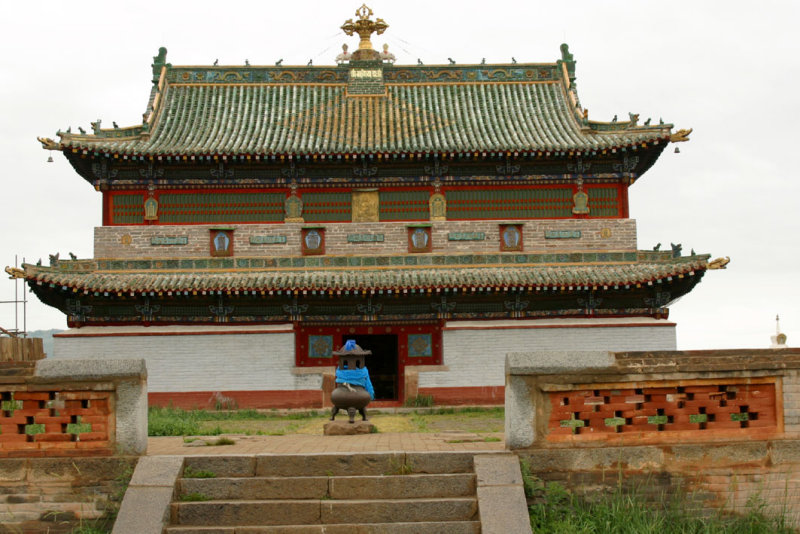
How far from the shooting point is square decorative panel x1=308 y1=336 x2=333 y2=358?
26.2m

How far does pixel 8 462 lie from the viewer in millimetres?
11055

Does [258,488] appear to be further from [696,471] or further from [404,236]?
[404,236]

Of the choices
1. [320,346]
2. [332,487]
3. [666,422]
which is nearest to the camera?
[332,487]

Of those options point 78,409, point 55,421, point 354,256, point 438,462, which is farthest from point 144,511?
point 354,256

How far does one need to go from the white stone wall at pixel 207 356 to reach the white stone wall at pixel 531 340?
4204 mm

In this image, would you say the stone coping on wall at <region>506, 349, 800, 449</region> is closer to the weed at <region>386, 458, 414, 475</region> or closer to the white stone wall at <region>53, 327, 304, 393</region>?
the weed at <region>386, 458, 414, 475</region>

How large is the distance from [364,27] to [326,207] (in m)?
7.61

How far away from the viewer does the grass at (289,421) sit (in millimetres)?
17453

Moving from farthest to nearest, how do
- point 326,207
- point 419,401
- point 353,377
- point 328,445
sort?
point 326,207 → point 419,401 → point 353,377 → point 328,445

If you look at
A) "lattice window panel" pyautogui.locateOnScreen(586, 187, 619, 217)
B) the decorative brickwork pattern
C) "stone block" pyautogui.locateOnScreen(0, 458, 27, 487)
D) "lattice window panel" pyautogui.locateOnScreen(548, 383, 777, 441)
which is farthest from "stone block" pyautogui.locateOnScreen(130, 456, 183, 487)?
"lattice window panel" pyautogui.locateOnScreen(586, 187, 619, 217)

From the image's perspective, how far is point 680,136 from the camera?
85.1 ft

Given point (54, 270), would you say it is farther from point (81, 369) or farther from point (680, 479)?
point (680, 479)

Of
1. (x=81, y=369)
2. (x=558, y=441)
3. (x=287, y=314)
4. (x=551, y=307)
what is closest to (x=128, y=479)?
(x=81, y=369)

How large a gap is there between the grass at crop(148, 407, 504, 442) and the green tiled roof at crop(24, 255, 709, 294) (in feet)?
11.4
